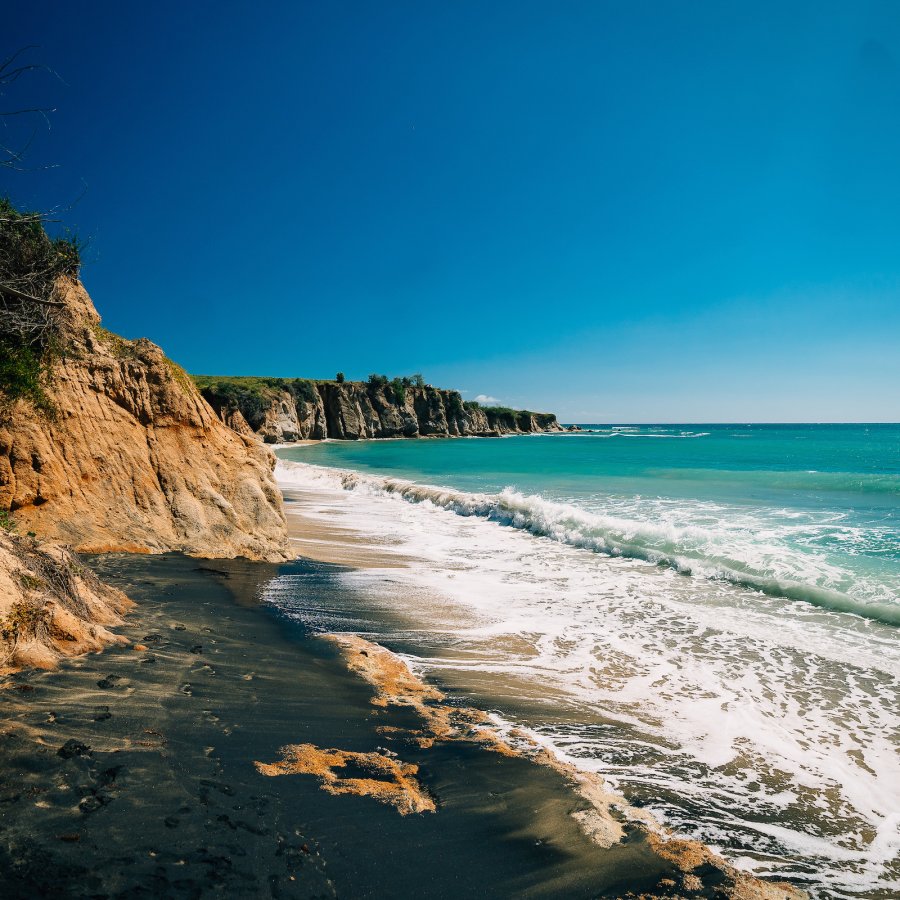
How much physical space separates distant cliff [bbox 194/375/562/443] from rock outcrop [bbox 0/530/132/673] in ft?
205

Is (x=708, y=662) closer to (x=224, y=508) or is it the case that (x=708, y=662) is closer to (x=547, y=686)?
(x=547, y=686)

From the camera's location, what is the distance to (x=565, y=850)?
10.9 ft

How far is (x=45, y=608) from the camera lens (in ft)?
14.6

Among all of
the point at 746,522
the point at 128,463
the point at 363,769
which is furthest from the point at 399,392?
the point at 363,769

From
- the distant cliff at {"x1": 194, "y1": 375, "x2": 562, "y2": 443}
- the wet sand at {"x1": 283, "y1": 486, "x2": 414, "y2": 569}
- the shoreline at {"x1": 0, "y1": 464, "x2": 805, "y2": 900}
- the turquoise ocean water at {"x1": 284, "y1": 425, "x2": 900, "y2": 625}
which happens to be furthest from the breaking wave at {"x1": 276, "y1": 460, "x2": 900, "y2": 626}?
the distant cliff at {"x1": 194, "y1": 375, "x2": 562, "y2": 443}

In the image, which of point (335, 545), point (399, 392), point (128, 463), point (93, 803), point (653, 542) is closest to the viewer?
point (93, 803)

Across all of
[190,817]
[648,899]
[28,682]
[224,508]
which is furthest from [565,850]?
[224,508]

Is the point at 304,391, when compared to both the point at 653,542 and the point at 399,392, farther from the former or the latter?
the point at 653,542

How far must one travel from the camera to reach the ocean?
162 inches

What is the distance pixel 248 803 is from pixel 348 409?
340ft

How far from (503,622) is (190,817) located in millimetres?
5741

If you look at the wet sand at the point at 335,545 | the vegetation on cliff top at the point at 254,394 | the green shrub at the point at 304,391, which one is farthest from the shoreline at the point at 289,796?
the green shrub at the point at 304,391

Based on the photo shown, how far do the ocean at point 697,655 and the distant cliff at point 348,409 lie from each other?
5933cm

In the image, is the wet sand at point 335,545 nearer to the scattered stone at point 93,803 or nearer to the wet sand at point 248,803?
the wet sand at point 248,803
